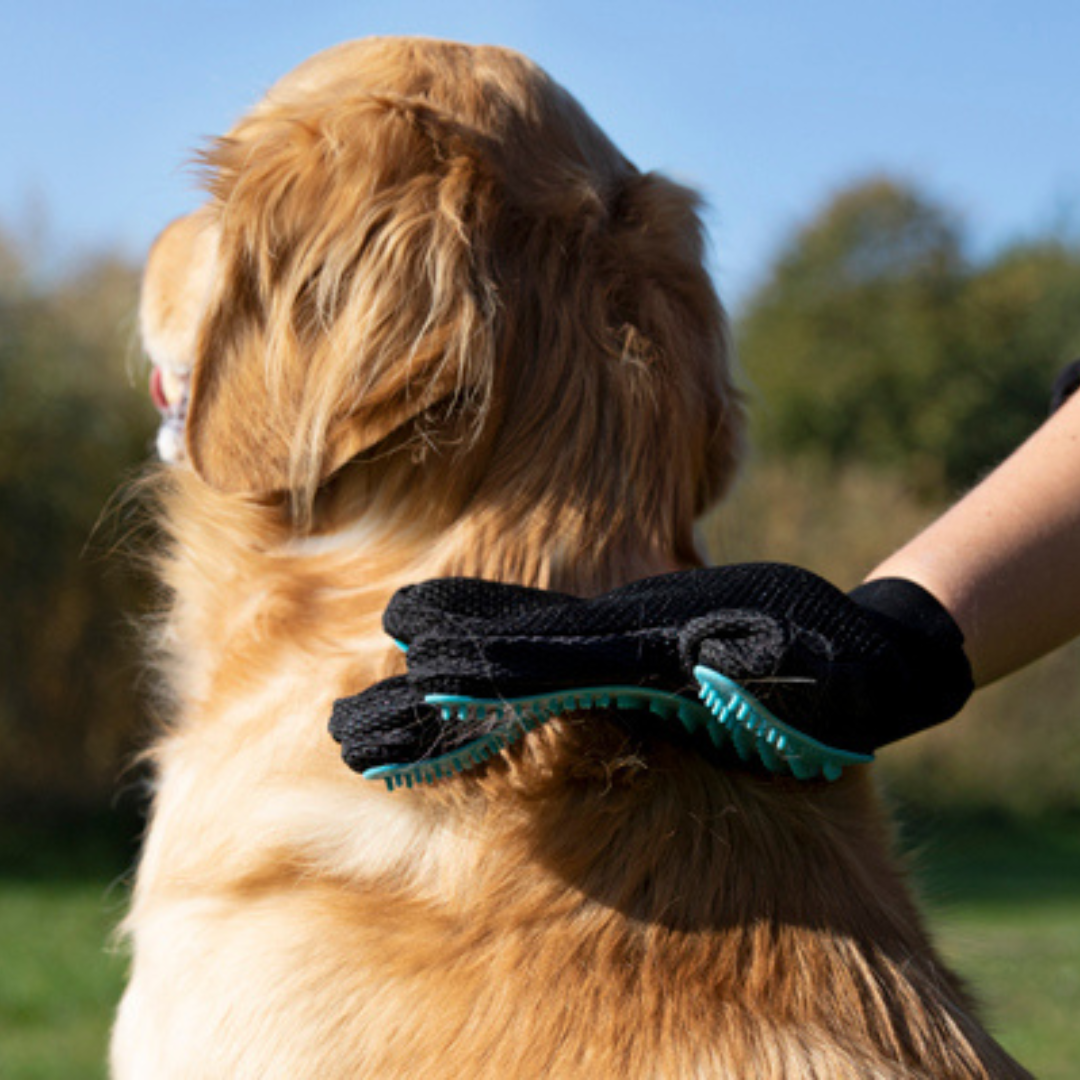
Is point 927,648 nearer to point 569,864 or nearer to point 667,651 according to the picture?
point 667,651

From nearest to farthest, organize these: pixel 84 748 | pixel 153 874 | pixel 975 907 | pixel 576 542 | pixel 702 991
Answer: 1. pixel 702 991
2. pixel 576 542
3. pixel 153 874
4. pixel 975 907
5. pixel 84 748

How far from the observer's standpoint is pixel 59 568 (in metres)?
11.7

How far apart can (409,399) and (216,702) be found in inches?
24.9

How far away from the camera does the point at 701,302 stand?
7.95ft

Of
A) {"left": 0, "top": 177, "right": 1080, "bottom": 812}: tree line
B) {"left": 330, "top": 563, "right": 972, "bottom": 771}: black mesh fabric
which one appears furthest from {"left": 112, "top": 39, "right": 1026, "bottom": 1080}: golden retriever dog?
{"left": 0, "top": 177, "right": 1080, "bottom": 812}: tree line

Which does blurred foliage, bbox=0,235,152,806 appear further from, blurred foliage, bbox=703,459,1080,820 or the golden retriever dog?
the golden retriever dog

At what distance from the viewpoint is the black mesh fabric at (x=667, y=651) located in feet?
5.75

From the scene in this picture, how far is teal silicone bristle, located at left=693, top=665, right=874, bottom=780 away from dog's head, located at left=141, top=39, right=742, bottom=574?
16.1 inches

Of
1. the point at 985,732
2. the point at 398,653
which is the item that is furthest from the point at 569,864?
the point at 985,732

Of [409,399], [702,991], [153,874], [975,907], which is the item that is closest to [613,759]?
[702,991]

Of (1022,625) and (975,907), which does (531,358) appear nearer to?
(1022,625)

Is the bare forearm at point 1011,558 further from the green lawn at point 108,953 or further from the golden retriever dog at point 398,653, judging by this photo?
the green lawn at point 108,953

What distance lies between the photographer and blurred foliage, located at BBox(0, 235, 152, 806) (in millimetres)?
11641

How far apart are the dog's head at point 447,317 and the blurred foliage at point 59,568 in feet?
31.8
